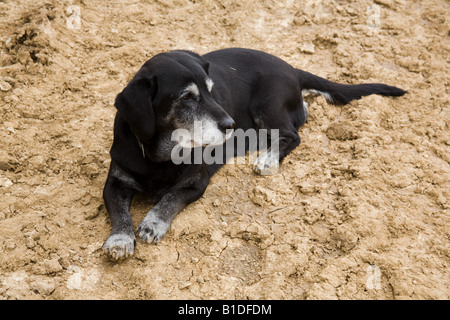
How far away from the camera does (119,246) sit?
10.9 feet

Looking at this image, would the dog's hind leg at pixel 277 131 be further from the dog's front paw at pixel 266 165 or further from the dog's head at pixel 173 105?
the dog's head at pixel 173 105

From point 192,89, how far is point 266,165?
1304 millimetres

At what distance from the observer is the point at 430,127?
197 inches

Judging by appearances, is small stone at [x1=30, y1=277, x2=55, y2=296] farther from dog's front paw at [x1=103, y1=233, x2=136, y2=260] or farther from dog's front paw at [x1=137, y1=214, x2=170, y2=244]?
dog's front paw at [x1=137, y1=214, x2=170, y2=244]

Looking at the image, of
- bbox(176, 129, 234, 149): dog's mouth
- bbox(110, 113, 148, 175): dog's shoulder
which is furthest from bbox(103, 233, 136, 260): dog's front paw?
bbox(176, 129, 234, 149): dog's mouth

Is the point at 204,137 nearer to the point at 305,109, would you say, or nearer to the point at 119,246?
the point at 119,246

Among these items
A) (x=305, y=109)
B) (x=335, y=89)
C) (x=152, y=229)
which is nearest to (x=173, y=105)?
(x=152, y=229)

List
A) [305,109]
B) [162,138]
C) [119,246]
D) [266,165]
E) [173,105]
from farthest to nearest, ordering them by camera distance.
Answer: [305,109] < [266,165] < [162,138] < [173,105] < [119,246]

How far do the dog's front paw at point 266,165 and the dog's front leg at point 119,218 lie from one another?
1.29 metres

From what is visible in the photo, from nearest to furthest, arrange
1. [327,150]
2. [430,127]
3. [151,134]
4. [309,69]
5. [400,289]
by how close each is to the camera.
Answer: [400,289] → [151,134] → [327,150] → [430,127] → [309,69]

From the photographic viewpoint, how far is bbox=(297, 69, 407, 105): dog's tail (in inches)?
206

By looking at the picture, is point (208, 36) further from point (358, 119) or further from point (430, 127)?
point (430, 127)

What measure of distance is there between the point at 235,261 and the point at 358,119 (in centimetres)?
246

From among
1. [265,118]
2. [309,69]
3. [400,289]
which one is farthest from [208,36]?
[400,289]
